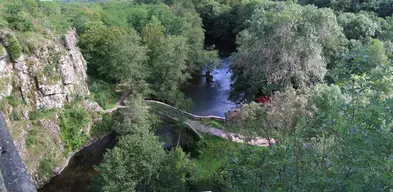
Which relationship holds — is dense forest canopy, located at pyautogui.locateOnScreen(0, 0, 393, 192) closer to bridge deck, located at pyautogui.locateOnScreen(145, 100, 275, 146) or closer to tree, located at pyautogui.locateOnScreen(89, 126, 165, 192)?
tree, located at pyautogui.locateOnScreen(89, 126, 165, 192)

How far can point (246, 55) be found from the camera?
2691 centimetres

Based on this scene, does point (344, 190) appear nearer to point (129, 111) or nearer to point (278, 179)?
point (278, 179)

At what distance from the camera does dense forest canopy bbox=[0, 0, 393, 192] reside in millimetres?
6336

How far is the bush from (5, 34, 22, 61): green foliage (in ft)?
16.7

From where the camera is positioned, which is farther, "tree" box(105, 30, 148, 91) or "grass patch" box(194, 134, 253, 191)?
"tree" box(105, 30, 148, 91)

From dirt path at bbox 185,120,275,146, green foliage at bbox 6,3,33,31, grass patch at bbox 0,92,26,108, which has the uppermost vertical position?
green foliage at bbox 6,3,33,31

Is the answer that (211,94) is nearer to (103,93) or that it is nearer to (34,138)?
(103,93)

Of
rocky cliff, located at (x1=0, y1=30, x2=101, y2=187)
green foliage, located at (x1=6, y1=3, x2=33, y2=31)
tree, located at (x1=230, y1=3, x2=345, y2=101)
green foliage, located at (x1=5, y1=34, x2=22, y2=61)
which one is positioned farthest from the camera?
tree, located at (x1=230, y1=3, x2=345, y2=101)

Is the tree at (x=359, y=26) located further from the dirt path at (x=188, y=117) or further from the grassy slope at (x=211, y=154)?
the grassy slope at (x=211, y=154)

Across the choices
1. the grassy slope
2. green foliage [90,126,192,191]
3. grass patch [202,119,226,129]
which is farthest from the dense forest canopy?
grass patch [202,119,226,129]

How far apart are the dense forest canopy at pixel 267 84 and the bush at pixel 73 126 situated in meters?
2.46

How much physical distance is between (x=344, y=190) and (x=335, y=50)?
77.5 feet

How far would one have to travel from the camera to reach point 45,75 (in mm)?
23938

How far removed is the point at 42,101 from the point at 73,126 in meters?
2.76
